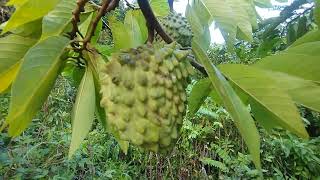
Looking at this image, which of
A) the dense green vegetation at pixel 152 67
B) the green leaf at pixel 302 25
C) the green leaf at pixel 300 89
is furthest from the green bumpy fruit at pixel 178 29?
the green leaf at pixel 302 25

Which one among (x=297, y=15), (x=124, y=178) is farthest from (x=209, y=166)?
(x=297, y=15)

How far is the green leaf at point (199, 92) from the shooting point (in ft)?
2.21

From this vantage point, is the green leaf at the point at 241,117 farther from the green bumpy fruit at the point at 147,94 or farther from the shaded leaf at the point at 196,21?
the shaded leaf at the point at 196,21

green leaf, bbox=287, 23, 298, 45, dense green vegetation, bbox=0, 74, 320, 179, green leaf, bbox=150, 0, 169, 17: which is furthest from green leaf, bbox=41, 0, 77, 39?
dense green vegetation, bbox=0, 74, 320, 179

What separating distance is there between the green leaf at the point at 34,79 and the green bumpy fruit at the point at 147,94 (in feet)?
0.24

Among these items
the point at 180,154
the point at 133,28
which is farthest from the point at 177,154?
the point at 133,28

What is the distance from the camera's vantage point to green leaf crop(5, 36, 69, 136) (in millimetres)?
488

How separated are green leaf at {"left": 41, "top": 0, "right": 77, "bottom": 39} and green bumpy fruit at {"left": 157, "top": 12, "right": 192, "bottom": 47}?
0.30 m

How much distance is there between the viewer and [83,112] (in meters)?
0.63

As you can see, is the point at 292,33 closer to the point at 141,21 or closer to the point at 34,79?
the point at 141,21

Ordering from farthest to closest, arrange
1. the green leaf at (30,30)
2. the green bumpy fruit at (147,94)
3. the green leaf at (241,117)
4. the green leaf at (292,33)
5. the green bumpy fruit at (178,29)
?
the green leaf at (292,33), the green bumpy fruit at (178,29), the green leaf at (30,30), the green bumpy fruit at (147,94), the green leaf at (241,117)

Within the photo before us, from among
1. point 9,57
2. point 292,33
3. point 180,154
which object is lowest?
point 180,154

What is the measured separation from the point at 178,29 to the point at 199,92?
26 cm

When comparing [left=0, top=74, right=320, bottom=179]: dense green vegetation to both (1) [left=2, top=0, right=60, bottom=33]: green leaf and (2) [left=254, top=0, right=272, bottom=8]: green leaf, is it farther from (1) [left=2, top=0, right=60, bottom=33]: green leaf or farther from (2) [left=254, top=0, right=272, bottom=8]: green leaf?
(1) [left=2, top=0, right=60, bottom=33]: green leaf
